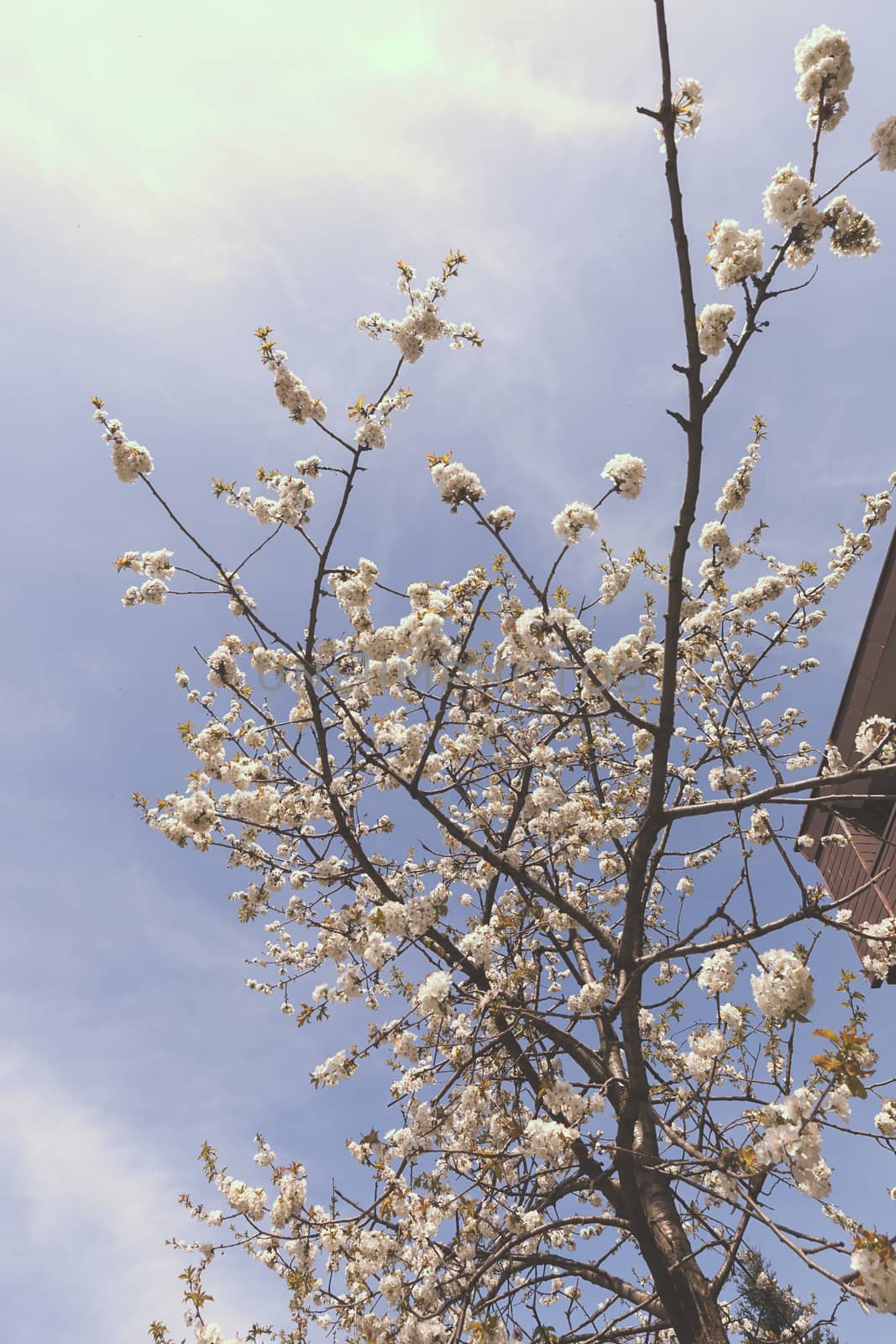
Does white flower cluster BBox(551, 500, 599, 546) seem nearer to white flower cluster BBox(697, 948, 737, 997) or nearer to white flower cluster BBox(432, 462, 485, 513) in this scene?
white flower cluster BBox(432, 462, 485, 513)

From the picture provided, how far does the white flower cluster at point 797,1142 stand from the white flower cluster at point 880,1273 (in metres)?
0.35

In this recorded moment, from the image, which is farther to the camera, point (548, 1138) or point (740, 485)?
point (740, 485)

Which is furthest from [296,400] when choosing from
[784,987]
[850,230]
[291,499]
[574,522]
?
[784,987]

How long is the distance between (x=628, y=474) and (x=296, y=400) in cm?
241

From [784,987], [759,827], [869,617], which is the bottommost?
[784,987]

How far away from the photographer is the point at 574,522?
484 centimetres

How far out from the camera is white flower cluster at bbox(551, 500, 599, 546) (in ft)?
15.8

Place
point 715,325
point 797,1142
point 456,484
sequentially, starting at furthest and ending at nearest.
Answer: point 456,484 < point 715,325 < point 797,1142

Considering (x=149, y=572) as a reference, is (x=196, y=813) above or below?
below

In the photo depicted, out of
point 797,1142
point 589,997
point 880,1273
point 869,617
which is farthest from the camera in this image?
point 869,617

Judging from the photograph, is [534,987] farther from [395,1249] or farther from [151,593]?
[151,593]

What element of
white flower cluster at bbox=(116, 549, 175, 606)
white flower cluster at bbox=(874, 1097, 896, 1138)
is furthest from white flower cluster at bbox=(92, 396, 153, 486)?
white flower cluster at bbox=(874, 1097, 896, 1138)

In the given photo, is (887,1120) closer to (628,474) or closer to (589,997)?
(589,997)

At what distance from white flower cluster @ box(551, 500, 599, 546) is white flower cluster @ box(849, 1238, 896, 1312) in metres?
3.86
